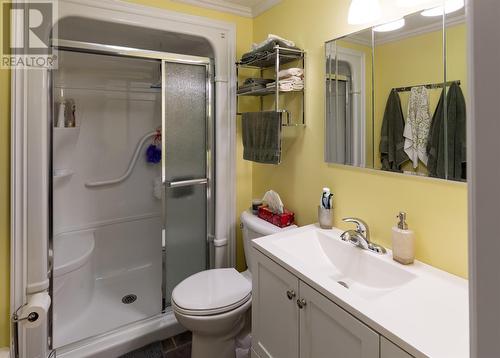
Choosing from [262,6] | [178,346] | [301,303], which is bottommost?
[178,346]

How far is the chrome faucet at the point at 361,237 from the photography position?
1.27 m

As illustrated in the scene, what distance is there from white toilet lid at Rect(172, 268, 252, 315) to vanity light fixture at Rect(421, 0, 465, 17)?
5.08ft

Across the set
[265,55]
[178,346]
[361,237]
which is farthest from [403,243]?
[178,346]

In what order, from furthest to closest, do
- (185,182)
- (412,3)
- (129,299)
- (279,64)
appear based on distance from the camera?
(129,299) → (185,182) → (279,64) → (412,3)

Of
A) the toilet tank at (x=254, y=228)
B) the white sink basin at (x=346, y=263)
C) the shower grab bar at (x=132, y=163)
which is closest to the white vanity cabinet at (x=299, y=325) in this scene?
the white sink basin at (x=346, y=263)

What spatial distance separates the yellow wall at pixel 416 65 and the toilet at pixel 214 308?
0.90 meters

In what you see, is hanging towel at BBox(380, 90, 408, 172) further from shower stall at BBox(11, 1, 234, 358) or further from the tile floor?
the tile floor

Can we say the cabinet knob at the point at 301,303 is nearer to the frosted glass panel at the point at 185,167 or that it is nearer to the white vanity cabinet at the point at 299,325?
the white vanity cabinet at the point at 299,325

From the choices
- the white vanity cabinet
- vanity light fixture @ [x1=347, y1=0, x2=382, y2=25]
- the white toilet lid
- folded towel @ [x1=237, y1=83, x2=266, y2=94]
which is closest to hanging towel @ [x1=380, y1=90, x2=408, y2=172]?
vanity light fixture @ [x1=347, y1=0, x2=382, y2=25]

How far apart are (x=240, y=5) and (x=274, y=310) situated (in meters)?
2.00

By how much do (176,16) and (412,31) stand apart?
141 centimetres

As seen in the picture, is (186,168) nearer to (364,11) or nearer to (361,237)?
(361,237)

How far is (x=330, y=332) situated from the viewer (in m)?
0.96

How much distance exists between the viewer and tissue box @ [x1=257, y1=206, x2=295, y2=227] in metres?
Answer: 1.76
